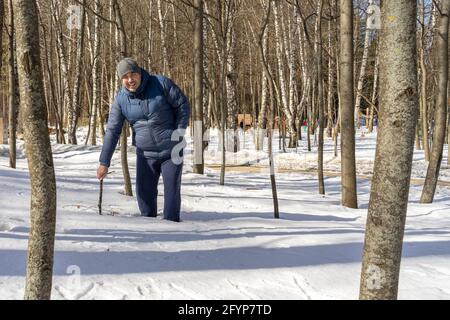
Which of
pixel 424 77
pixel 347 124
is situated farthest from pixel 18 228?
pixel 424 77

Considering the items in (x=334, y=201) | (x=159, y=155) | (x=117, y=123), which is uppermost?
(x=117, y=123)

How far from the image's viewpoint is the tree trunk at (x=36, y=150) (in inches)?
68.4

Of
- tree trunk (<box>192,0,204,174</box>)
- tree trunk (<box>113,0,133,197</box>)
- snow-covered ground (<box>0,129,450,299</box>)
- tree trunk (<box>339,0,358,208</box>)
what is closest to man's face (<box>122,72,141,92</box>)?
snow-covered ground (<box>0,129,450,299</box>)

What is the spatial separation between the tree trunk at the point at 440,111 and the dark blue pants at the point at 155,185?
4.71 m

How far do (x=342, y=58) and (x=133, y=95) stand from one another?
3.26m

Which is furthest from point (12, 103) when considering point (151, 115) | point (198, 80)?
point (151, 115)

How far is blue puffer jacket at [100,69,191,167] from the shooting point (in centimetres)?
401

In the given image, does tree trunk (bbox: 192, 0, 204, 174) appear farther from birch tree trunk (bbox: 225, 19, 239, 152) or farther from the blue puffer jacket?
birch tree trunk (bbox: 225, 19, 239, 152)

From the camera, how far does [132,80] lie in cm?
385

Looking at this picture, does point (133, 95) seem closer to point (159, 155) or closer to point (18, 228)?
point (159, 155)

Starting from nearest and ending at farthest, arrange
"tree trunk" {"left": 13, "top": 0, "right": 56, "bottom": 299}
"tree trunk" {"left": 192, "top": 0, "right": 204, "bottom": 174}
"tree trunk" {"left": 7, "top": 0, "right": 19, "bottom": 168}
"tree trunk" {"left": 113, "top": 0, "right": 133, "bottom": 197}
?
"tree trunk" {"left": 13, "top": 0, "right": 56, "bottom": 299} < "tree trunk" {"left": 113, "top": 0, "right": 133, "bottom": 197} < "tree trunk" {"left": 7, "top": 0, "right": 19, "bottom": 168} < "tree trunk" {"left": 192, "top": 0, "right": 204, "bottom": 174}

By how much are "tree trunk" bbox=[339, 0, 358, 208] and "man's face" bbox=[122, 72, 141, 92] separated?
3.11m

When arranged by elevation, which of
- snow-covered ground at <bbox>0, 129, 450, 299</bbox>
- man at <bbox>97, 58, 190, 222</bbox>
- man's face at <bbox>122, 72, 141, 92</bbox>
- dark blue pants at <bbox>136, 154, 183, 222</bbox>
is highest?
man's face at <bbox>122, 72, 141, 92</bbox>
